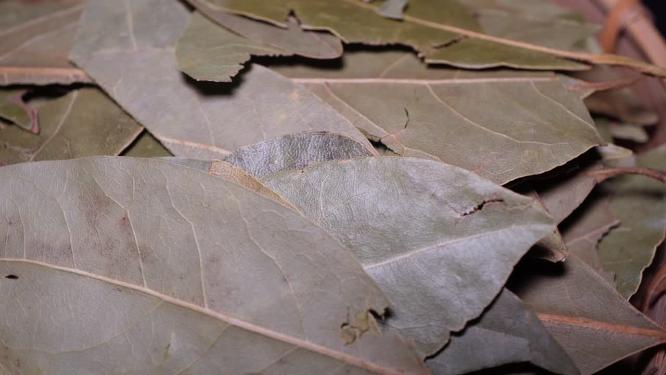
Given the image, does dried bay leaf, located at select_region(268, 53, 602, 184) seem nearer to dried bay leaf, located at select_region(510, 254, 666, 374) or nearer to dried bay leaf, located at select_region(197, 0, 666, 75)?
dried bay leaf, located at select_region(197, 0, 666, 75)

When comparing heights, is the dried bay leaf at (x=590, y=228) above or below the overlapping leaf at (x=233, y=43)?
below

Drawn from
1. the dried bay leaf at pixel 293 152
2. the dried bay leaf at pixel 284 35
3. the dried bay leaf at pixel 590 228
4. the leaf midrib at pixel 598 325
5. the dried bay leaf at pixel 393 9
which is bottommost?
the leaf midrib at pixel 598 325

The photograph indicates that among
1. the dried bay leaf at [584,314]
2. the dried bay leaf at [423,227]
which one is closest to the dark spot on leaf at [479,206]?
the dried bay leaf at [423,227]

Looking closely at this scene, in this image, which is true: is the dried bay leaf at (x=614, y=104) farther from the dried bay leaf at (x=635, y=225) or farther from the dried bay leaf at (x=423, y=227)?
the dried bay leaf at (x=423, y=227)

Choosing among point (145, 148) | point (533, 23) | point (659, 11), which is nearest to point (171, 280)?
point (145, 148)

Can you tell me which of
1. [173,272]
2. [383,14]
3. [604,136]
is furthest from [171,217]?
[604,136]

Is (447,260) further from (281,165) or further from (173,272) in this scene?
(173,272)

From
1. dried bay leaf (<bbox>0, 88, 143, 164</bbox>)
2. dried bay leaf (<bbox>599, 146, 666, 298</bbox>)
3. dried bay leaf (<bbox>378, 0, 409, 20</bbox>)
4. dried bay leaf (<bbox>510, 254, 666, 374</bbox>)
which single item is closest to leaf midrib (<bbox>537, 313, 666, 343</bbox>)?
dried bay leaf (<bbox>510, 254, 666, 374</bbox>)
